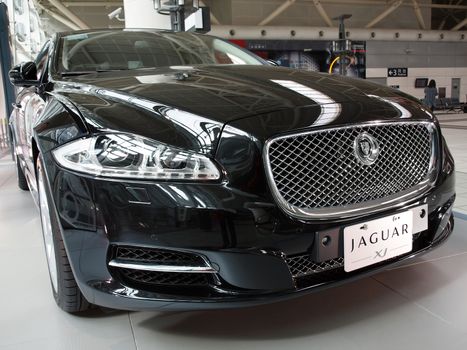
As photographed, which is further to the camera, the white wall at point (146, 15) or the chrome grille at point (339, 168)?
the white wall at point (146, 15)

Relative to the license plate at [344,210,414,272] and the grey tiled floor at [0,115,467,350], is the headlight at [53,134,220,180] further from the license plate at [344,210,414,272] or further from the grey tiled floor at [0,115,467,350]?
the grey tiled floor at [0,115,467,350]

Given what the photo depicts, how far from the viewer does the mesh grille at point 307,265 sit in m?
1.27

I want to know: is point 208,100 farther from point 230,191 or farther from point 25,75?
point 25,75

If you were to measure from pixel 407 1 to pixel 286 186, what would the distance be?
21091mm

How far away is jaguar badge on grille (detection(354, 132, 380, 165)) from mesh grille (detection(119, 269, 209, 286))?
59 cm

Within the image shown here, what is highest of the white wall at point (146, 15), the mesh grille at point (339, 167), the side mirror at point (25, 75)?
the white wall at point (146, 15)

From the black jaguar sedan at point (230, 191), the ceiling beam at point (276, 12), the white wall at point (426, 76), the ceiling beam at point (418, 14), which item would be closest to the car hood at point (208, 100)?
the black jaguar sedan at point (230, 191)

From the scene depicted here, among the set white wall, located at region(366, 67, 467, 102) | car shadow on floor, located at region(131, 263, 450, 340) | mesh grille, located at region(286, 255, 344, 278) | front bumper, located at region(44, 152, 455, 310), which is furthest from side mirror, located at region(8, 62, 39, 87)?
white wall, located at region(366, 67, 467, 102)

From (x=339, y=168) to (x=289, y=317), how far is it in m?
0.58

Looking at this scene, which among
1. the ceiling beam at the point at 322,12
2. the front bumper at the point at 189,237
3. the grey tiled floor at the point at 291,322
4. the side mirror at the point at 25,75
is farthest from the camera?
the ceiling beam at the point at 322,12

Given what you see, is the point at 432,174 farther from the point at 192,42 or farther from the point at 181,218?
the point at 192,42

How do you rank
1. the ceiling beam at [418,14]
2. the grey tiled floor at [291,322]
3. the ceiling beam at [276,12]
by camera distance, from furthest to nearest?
the ceiling beam at [418,14] < the ceiling beam at [276,12] < the grey tiled floor at [291,322]

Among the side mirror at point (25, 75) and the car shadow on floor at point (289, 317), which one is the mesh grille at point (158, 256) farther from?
the side mirror at point (25, 75)

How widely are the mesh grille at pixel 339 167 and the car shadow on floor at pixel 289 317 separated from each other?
453 mm
